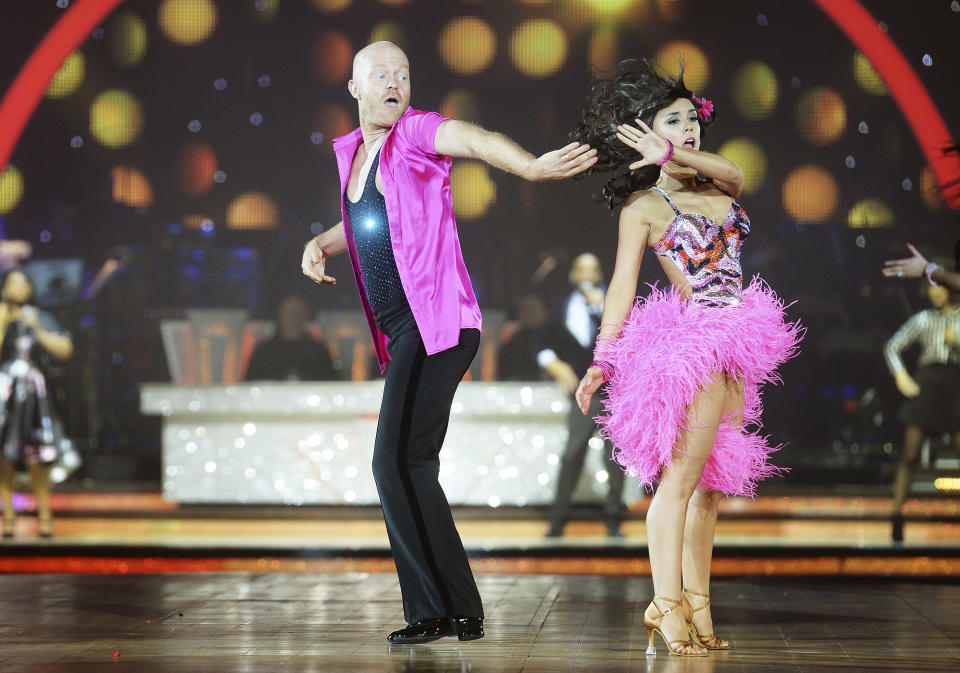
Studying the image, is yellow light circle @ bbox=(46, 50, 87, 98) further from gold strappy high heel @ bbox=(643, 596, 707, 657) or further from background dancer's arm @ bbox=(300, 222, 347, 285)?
gold strappy high heel @ bbox=(643, 596, 707, 657)

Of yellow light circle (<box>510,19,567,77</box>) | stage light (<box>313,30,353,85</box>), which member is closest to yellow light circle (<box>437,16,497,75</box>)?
yellow light circle (<box>510,19,567,77</box>)

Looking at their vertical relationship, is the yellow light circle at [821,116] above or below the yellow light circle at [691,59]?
below

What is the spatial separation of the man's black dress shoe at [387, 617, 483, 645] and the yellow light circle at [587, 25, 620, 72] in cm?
357

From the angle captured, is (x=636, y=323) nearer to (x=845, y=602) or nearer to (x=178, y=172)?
(x=845, y=602)

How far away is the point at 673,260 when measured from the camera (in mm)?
2992

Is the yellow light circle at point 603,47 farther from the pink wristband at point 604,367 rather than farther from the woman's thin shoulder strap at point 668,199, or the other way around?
the pink wristband at point 604,367

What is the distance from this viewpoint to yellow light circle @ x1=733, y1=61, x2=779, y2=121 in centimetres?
573

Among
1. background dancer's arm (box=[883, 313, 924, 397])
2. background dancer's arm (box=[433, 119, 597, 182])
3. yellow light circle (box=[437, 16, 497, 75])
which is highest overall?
yellow light circle (box=[437, 16, 497, 75])

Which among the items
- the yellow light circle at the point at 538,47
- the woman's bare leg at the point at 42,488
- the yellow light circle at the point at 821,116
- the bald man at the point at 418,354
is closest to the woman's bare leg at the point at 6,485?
the woman's bare leg at the point at 42,488

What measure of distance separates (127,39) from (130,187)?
30.5 inches

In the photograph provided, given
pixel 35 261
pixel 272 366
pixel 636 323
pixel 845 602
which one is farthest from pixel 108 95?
pixel 845 602

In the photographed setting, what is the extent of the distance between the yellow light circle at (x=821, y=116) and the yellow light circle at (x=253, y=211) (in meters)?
2.76

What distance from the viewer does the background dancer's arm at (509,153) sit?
258cm

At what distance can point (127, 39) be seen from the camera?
6016 millimetres
